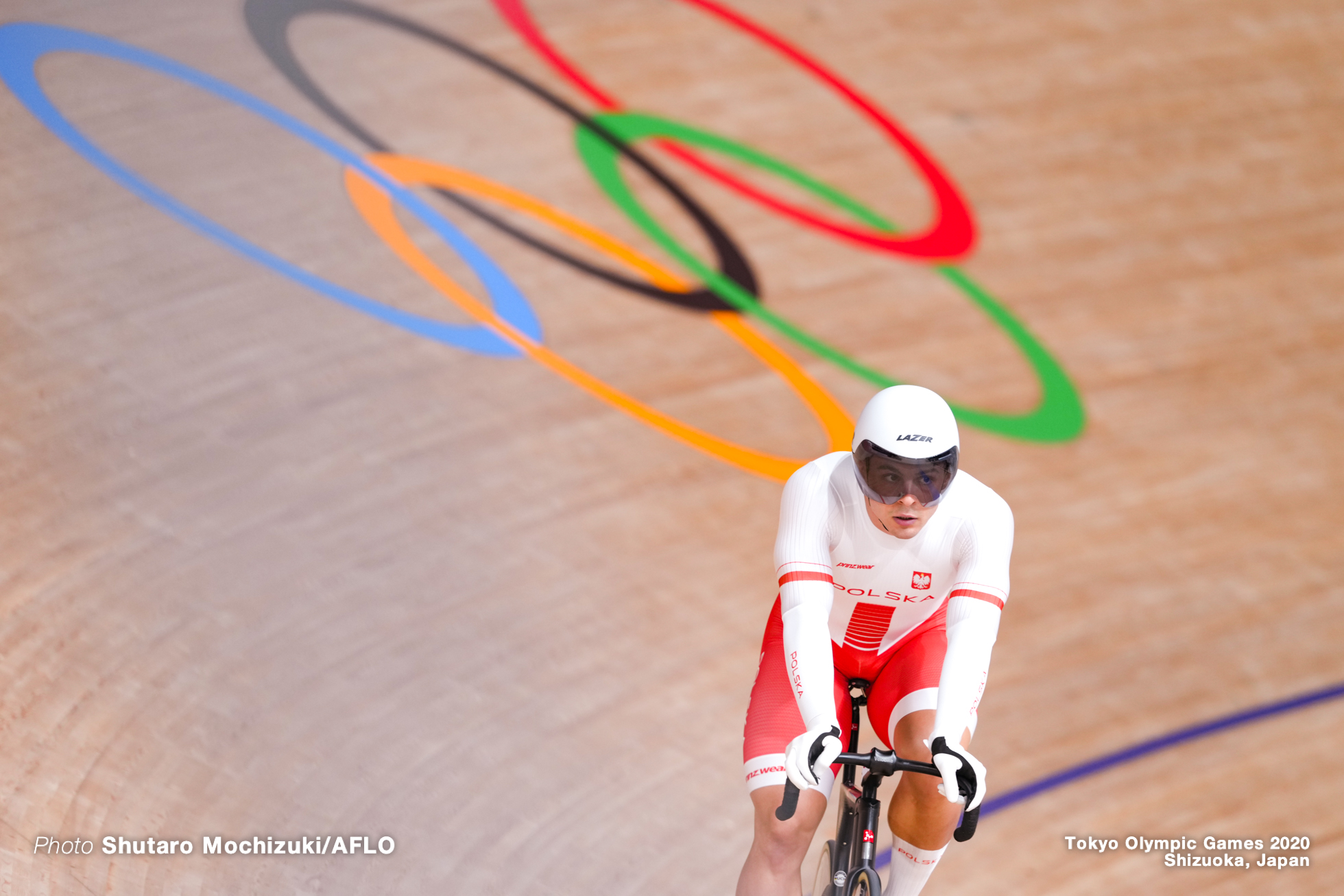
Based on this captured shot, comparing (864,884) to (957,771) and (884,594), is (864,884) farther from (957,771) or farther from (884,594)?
(884,594)

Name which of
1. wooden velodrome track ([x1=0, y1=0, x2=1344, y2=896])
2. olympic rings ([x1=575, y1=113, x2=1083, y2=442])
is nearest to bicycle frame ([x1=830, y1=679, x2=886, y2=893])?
wooden velodrome track ([x1=0, y1=0, x2=1344, y2=896])

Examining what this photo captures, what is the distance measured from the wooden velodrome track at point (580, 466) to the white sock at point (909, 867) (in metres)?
0.71

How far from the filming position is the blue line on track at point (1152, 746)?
3.27 m

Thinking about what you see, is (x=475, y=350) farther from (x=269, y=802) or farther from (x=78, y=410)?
(x=269, y=802)

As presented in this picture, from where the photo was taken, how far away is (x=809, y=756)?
6.55 feet

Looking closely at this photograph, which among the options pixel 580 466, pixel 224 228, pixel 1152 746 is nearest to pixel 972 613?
pixel 1152 746

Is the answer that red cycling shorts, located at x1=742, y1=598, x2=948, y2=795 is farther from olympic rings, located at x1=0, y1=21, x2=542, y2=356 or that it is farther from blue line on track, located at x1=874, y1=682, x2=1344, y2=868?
olympic rings, located at x1=0, y1=21, x2=542, y2=356

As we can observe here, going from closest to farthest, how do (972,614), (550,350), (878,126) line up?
1. (972,614)
2. (550,350)
3. (878,126)

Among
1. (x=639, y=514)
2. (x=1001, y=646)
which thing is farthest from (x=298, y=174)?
(x=1001, y=646)

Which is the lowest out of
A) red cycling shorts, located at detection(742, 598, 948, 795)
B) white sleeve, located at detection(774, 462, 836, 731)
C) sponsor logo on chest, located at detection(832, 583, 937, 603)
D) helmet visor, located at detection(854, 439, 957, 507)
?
red cycling shorts, located at detection(742, 598, 948, 795)

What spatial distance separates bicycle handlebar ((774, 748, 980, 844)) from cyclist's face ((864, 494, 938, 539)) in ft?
1.11

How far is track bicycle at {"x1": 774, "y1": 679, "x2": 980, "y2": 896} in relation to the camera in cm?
206

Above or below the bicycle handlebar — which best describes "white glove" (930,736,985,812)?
above

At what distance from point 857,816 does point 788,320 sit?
2.55 metres
